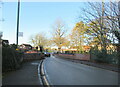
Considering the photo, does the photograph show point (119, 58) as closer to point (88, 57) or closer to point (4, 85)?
point (88, 57)

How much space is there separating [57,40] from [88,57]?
1296 inches

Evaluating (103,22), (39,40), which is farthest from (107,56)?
(39,40)

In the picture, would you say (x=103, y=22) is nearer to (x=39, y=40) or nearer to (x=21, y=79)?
(x=21, y=79)

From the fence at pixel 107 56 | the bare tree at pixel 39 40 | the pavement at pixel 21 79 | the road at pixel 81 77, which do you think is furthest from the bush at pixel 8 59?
the bare tree at pixel 39 40

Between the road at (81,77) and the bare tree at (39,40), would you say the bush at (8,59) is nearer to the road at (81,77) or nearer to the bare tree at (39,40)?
the road at (81,77)

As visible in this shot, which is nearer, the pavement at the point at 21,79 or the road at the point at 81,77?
the pavement at the point at 21,79

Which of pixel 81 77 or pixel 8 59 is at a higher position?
pixel 8 59

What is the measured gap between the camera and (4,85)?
6.85 metres

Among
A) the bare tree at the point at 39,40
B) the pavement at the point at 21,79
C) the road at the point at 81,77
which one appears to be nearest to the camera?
the pavement at the point at 21,79

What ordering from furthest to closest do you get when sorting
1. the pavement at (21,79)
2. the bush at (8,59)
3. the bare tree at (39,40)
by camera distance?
the bare tree at (39,40) < the bush at (8,59) < the pavement at (21,79)

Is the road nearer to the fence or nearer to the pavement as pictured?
the pavement

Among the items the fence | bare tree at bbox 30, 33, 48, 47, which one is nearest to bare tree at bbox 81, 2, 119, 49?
the fence

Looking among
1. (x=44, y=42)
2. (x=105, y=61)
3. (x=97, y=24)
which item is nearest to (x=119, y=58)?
(x=105, y=61)

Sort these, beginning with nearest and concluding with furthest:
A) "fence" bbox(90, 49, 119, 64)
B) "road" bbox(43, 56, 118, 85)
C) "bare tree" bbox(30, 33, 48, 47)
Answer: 1. "road" bbox(43, 56, 118, 85)
2. "fence" bbox(90, 49, 119, 64)
3. "bare tree" bbox(30, 33, 48, 47)
